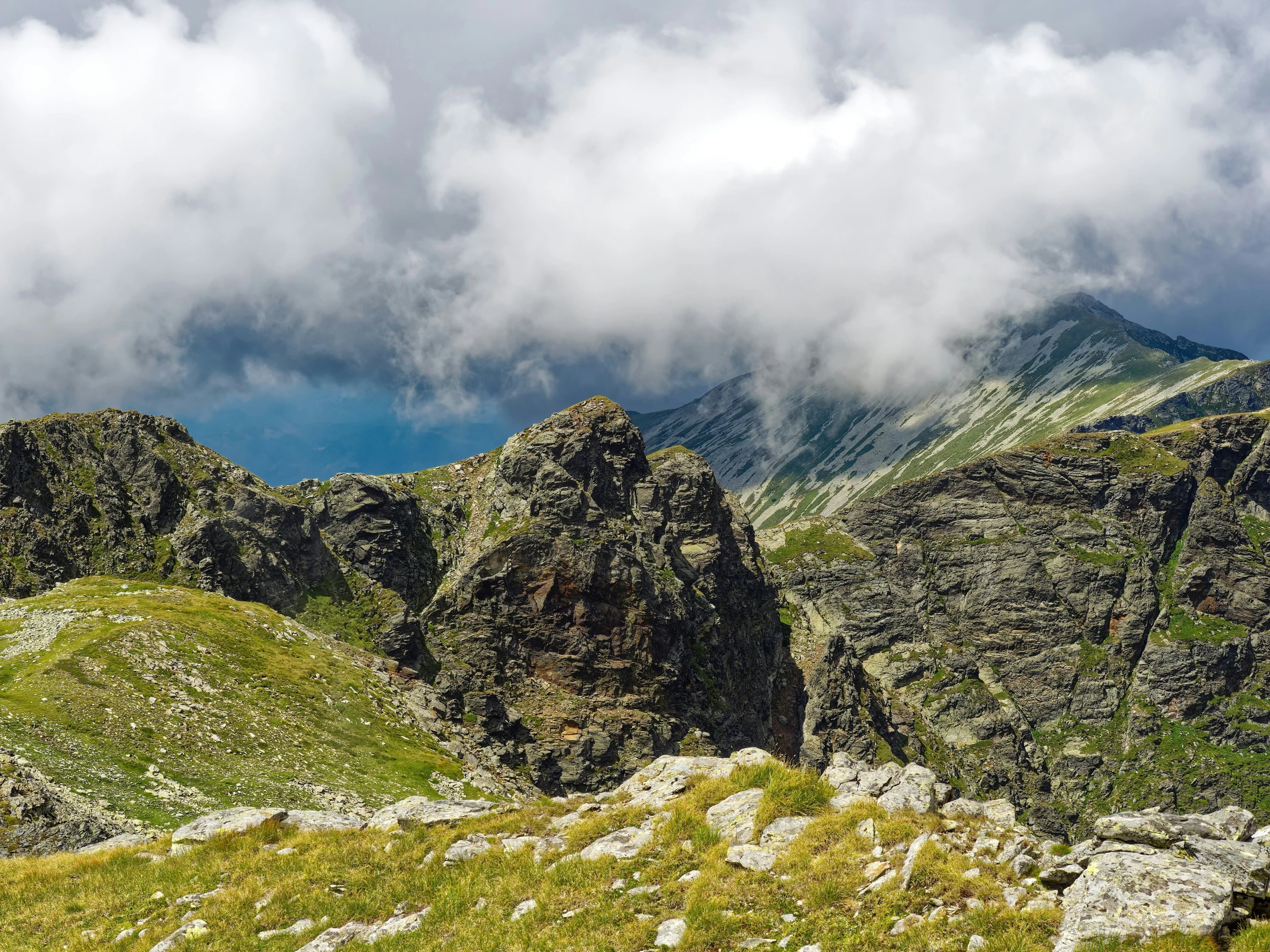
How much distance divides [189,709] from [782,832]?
49773 mm

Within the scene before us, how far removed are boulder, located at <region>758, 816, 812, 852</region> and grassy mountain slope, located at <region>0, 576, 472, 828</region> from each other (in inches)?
1314

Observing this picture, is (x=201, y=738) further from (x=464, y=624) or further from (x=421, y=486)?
(x=421, y=486)

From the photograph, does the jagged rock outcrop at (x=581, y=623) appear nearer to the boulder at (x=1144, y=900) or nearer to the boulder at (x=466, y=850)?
the boulder at (x=466, y=850)

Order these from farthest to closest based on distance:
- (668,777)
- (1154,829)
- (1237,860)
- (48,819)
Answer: (48,819), (668,777), (1154,829), (1237,860)

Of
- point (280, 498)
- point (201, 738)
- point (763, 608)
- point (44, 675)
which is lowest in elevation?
point (763, 608)

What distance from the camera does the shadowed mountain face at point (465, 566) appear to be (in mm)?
104750

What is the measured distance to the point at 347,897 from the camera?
22.4 m

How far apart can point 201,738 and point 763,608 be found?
6203 inches

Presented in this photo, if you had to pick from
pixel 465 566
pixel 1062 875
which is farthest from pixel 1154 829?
pixel 465 566

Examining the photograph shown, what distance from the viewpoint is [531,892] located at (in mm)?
20641

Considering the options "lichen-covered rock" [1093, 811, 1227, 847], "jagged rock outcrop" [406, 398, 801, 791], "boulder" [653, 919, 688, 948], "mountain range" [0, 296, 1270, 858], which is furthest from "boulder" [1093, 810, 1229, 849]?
"jagged rock outcrop" [406, 398, 801, 791]

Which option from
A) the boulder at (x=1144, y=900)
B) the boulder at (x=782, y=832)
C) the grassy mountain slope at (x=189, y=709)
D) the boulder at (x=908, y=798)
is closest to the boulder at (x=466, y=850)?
the boulder at (x=782, y=832)

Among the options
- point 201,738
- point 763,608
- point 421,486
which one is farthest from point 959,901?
point 763,608

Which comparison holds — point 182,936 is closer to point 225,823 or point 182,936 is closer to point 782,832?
point 225,823
